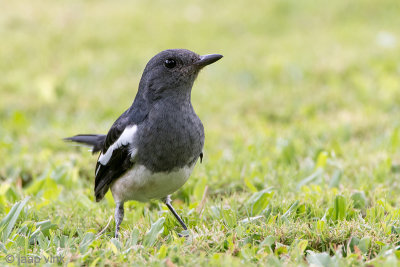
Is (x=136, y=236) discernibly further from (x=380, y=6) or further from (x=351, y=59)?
(x=380, y=6)

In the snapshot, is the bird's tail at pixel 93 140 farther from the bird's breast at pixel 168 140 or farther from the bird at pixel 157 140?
the bird's breast at pixel 168 140

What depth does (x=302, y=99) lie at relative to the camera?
7484 millimetres

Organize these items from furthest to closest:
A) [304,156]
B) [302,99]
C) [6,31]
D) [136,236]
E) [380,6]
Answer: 1. [380,6]
2. [6,31]
3. [302,99]
4. [304,156]
5. [136,236]

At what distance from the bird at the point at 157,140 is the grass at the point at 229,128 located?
286 mm

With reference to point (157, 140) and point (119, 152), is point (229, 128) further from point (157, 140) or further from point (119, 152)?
point (157, 140)

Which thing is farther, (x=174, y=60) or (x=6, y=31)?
(x=6, y=31)

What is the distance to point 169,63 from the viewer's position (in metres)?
4.03

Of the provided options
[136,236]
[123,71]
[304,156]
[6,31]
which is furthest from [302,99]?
[6,31]

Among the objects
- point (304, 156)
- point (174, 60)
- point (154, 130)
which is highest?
point (174, 60)

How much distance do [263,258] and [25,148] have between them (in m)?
3.53

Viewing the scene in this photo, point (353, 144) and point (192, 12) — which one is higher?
point (192, 12)

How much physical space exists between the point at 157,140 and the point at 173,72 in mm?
584

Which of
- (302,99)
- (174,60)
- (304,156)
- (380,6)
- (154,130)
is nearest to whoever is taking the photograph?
(154,130)

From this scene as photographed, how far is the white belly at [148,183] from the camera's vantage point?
3691mm
